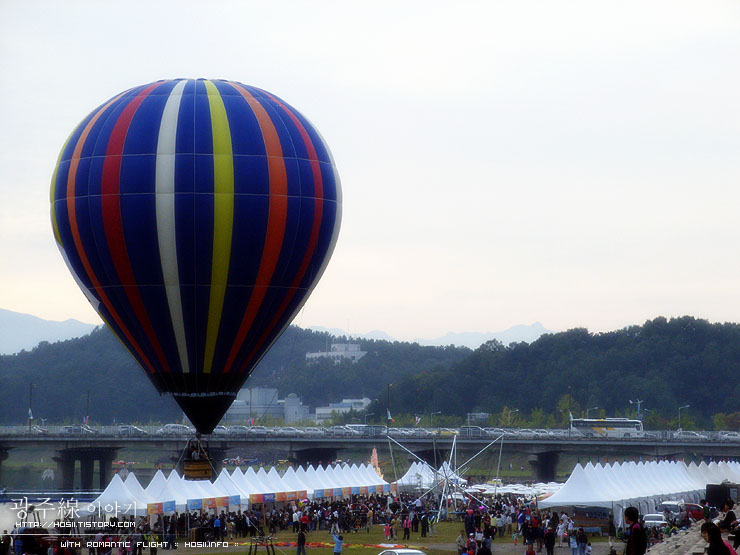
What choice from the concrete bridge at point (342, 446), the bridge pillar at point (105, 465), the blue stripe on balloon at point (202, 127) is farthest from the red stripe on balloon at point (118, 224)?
the bridge pillar at point (105, 465)

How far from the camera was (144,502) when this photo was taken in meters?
41.3

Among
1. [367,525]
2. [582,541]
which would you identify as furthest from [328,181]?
[367,525]

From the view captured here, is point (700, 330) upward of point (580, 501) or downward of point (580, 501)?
upward

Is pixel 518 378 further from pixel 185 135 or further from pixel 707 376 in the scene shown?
pixel 185 135

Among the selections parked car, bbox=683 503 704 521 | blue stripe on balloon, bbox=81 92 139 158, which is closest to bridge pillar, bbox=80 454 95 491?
parked car, bbox=683 503 704 521

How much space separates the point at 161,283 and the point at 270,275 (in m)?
2.94

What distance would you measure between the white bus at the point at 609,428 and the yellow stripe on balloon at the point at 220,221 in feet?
285

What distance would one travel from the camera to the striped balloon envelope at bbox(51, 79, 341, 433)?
102 ft

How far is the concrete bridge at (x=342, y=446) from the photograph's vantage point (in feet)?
343

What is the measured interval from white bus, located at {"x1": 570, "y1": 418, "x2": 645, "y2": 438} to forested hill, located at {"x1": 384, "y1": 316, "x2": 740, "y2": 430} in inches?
1233

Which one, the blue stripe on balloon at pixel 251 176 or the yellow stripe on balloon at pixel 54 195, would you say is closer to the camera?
the blue stripe on balloon at pixel 251 176

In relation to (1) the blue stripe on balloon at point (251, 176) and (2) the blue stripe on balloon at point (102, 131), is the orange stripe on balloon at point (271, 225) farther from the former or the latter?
(2) the blue stripe on balloon at point (102, 131)

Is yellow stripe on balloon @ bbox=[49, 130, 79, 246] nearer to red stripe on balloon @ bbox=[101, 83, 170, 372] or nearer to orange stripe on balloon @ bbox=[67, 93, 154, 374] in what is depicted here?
orange stripe on balloon @ bbox=[67, 93, 154, 374]

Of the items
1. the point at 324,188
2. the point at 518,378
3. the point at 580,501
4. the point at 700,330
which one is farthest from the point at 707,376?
the point at 324,188
